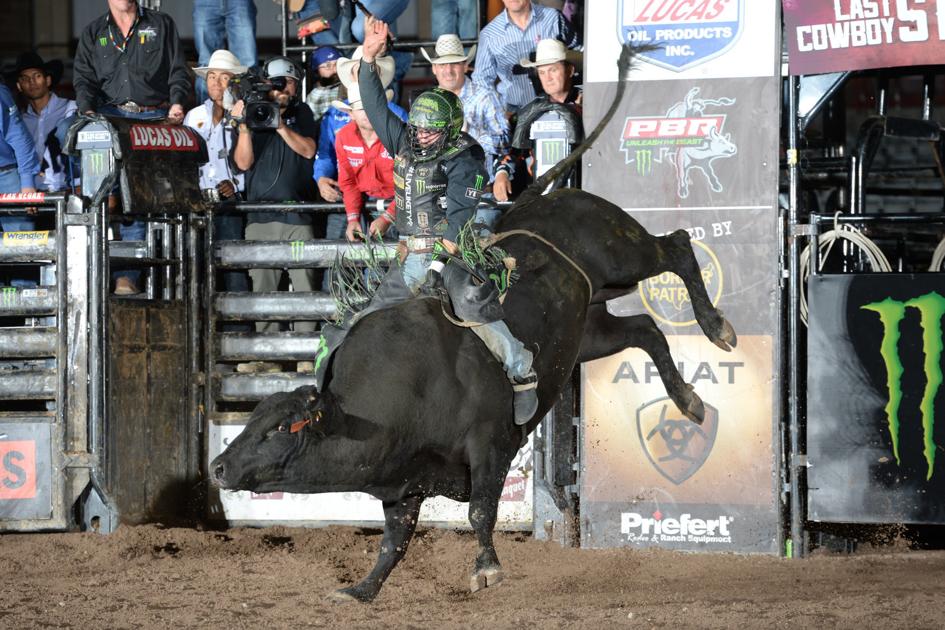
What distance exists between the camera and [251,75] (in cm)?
895

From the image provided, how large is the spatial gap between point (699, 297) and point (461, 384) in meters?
1.84

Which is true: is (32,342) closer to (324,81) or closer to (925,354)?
(324,81)

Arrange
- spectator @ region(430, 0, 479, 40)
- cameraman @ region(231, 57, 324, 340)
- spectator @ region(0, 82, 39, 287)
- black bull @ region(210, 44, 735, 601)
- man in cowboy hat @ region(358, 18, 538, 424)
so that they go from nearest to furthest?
black bull @ region(210, 44, 735, 601)
man in cowboy hat @ region(358, 18, 538, 424)
cameraman @ region(231, 57, 324, 340)
spectator @ region(0, 82, 39, 287)
spectator @ region(430, 0, 479, 40)

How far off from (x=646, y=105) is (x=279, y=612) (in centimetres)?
362

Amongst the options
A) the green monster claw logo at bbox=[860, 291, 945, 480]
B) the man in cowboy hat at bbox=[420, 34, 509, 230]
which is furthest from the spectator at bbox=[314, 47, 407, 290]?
the green monster claw logo at bbox=[860, 291, 945, 480]

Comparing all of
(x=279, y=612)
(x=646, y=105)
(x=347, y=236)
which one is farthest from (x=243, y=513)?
(x=646, y=105)

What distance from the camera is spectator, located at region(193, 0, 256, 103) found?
1041 centimetres

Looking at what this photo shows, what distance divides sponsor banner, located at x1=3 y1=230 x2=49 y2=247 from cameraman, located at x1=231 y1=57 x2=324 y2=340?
1381 mm

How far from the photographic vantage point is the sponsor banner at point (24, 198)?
798 cm

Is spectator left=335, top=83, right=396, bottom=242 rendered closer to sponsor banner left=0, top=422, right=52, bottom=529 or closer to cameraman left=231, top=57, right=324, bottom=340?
cameraman left=231, top=57, right=324, bottom=340

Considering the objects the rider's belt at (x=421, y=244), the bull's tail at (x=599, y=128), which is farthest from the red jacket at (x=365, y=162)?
the rider's belt at (x=421, y=244)

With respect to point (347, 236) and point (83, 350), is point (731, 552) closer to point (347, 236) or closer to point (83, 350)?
point (347, 236)

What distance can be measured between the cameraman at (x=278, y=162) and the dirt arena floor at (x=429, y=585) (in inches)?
75.2

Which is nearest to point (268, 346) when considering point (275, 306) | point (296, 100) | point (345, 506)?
point (275, 306)
